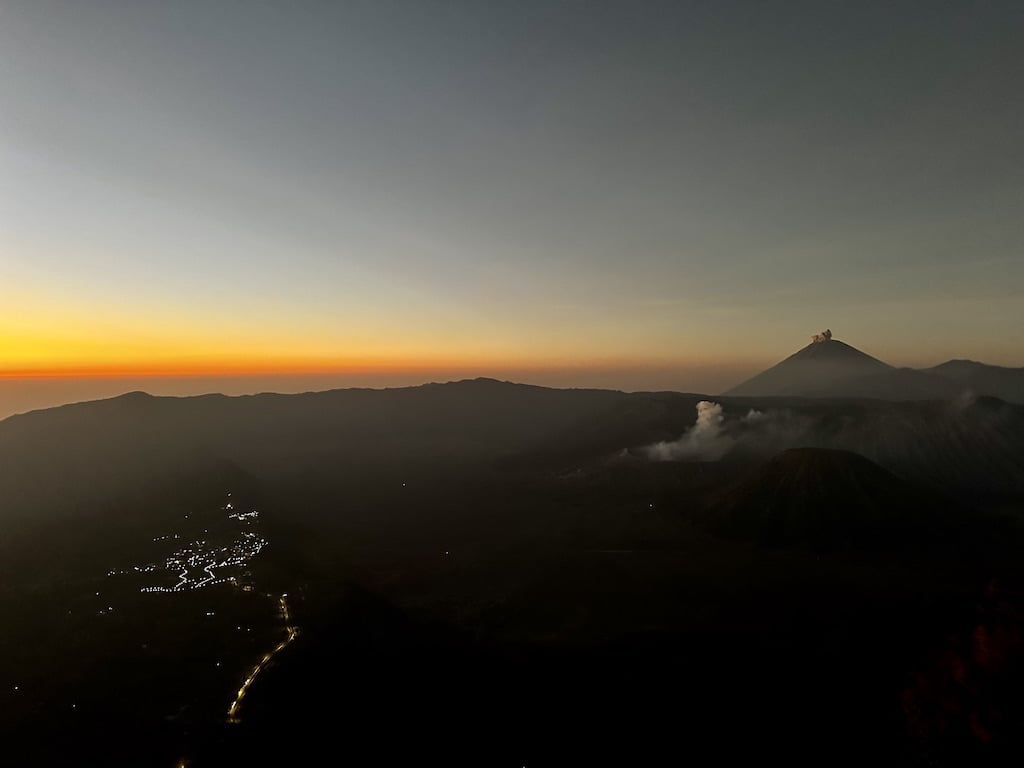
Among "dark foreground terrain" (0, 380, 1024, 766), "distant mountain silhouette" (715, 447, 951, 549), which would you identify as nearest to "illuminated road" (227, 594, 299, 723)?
"dark foreground terrain" (0, 380, 1024, 766)

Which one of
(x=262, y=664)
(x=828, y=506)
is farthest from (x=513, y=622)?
(x=828, y=506)

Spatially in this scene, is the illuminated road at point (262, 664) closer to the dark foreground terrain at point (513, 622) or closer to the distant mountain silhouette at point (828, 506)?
the dark foreground terrain at point (513, 622)

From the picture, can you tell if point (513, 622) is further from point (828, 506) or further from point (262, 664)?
point (828, 506)

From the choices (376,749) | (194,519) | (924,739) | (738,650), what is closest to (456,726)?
(376,749)

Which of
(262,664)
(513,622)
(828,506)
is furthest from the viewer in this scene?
(828,506)

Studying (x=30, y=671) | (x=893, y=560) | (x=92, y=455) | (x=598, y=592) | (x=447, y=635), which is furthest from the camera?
(x=92, y=455)

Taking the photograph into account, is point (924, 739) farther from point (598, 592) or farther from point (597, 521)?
point (597, 521)

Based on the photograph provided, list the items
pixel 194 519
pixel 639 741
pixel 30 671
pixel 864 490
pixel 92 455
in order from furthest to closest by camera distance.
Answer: pixel 92 455 < pixel 194 519 < pixel 864 490 < pixel 30 671 < pixel 639 741

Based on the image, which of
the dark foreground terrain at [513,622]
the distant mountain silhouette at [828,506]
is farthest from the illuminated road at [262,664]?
Result: the distant mountain silhouette at [828,506]
